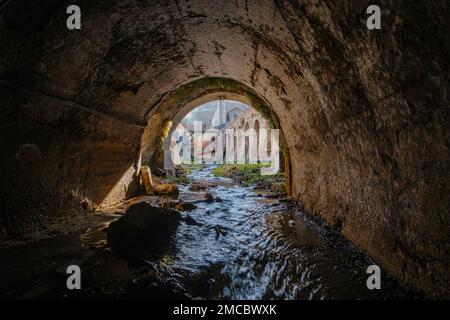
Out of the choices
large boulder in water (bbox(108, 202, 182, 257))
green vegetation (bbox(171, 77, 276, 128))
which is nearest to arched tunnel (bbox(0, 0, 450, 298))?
large boulder in water (bbox(108, 202, 182, 257))

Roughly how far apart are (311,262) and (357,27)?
2.59 meters

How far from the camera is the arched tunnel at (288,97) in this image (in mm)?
1860

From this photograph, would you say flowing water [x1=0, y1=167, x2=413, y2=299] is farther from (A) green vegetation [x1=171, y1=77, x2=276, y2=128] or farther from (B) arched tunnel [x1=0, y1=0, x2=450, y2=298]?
(A) green vegetation [x1=171, y1=77, x2=276, y2=128]

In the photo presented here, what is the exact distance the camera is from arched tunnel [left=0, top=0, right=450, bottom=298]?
73.2 inches

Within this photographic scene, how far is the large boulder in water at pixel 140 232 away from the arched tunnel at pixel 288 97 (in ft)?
4.46

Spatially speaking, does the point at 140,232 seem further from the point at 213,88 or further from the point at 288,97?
the point at 213,88

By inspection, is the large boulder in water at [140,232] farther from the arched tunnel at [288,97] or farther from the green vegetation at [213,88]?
the green vegetation at [213,88]

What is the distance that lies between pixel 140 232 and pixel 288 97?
3605mm

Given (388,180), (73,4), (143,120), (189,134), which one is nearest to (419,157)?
(388,180)

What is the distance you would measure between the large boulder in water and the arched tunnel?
1.36 metres

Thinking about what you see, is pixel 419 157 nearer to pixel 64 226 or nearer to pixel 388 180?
pixel 388 180

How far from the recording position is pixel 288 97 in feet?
16.0

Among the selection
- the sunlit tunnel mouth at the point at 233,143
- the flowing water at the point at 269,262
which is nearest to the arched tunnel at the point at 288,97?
the flowing water at the point at 269,262

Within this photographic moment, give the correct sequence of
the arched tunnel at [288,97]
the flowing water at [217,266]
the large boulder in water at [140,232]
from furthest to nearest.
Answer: the large boulder in water at [140,232]
the flowing water at [217,266]
the arched tunnel at [288,97]
